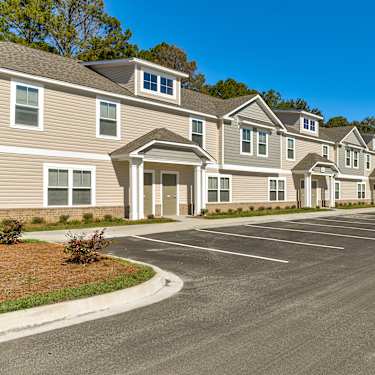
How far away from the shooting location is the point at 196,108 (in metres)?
25.0

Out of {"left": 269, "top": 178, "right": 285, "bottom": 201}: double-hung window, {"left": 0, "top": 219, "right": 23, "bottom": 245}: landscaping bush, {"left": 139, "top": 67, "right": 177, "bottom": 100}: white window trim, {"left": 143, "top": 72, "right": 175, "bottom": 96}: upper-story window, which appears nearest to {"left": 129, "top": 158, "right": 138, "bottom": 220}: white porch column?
{"left": 139, "top": 67, "right": 177, "bottom": 100}: white window trim

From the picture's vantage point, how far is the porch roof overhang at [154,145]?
19.4m

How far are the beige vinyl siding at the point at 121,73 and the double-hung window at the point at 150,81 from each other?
75 cm

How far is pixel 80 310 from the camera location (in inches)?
233

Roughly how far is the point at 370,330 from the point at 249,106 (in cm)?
2371

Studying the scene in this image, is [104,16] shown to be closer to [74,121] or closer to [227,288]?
[74,121]

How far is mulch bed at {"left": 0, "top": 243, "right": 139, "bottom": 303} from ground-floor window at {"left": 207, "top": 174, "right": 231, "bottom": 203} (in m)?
16.1

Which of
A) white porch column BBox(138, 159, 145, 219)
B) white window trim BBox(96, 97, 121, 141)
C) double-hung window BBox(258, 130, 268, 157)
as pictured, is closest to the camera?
white window trim BBox(96, 97, 121, 141)

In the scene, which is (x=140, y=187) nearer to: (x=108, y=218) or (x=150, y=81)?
(x=108, y=218)

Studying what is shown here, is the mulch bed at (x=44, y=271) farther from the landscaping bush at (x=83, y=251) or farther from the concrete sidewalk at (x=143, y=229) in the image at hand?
the concrete sidewalk at (x=143, y=229)

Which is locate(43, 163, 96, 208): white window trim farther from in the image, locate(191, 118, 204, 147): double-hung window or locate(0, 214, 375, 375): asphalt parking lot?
locate(0, 214, 375, 375): asphalt parking lot

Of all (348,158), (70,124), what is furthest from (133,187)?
(348,158)

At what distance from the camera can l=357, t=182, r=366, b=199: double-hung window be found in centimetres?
4344

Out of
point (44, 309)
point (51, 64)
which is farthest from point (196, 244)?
point (51, 64)
